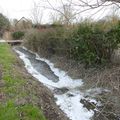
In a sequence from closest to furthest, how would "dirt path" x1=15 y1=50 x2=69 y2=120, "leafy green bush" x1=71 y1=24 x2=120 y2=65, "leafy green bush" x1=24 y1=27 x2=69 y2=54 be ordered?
"dirt path" x1=15 y1=50 x2=69 y2=120, "leafy green bush" x1=71 y1=24 x2=120 y2=65, "leafy green bush" x1=24 y1=27 x2=69 y2=54

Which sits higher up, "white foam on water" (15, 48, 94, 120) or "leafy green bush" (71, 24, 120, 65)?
"leafy green bush" (71, 24, 120, 65)

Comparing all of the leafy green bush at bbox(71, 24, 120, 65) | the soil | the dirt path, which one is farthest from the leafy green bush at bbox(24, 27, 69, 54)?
the dirt path

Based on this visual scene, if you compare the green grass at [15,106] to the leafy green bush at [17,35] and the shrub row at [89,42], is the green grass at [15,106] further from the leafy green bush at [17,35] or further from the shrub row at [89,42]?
the leafy green bush at [17,35]

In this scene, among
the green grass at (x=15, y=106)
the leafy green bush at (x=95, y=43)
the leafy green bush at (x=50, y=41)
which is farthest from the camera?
the leafy green bush at (x=50, y=41)

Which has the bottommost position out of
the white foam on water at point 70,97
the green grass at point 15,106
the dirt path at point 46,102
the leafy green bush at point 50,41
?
the white foam on water at point 70,97

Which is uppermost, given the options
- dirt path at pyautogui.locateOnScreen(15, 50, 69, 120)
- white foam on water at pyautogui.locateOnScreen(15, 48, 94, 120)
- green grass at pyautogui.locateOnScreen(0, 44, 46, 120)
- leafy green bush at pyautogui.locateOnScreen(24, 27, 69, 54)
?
leafy green bush at pyautogui.locateOnScreen(24, 27, 69, 54)

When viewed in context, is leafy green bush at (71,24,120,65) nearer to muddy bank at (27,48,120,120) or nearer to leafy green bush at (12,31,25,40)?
muddy bank at (27,48,120,120)

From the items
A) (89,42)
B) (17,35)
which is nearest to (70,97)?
(89,42)

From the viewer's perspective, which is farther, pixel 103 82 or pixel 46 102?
pixel 103 82

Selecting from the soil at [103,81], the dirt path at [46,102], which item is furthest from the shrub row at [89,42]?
the dirt path at [46,102]

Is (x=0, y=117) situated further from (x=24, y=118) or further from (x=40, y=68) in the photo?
(x=40, y=68)

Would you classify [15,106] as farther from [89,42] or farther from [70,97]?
[89,42]

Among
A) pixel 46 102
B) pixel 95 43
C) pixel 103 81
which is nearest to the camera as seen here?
pixel 46 102

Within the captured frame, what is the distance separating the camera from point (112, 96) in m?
9.77
